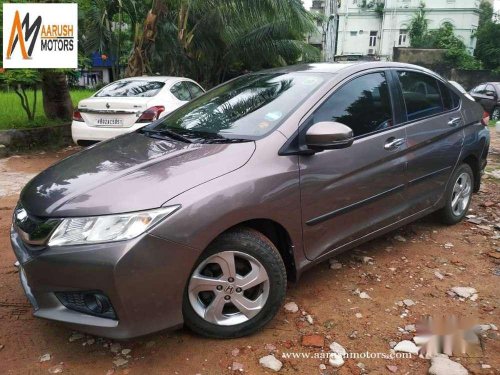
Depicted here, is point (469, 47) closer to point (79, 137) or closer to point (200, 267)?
point (79, 137)

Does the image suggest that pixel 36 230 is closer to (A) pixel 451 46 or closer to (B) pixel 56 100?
(B) pixel 56 100

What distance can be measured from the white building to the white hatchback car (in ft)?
125

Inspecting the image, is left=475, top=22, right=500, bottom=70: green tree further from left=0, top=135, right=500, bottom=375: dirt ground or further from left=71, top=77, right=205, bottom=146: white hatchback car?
left=0, top=135, right=500, bottom=375: dirt ground

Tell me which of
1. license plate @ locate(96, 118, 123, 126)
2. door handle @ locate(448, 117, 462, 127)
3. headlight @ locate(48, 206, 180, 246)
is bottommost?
license plate @ locate(96, 118, 123, 126)

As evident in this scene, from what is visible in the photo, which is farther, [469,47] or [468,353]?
[469,47]

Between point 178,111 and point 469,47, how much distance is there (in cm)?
4822

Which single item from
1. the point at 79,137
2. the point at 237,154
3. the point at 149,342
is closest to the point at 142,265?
the point at 149,342

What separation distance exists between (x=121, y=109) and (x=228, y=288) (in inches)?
201

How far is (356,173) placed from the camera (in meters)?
3.10

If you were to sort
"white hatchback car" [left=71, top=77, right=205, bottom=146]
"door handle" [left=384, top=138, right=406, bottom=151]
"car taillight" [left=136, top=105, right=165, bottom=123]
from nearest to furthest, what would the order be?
1. "door handle" [left=384, top=138, right=406, bottom=151]
2. "car taillight" [left=136, top=105, right=165, bottom=123]
3. "white hatchback car" [left=71, top=77, right=205, bottom=146]

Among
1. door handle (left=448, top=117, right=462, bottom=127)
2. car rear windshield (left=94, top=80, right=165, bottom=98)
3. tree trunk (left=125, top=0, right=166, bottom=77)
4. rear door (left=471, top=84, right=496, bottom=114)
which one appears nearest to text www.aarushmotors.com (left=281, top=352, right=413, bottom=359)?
door handle (left=448, top=117, right=462, bottom=127)

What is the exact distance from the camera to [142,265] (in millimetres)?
2174

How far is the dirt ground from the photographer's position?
2432 mm

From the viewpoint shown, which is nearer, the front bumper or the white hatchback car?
the front bumper
